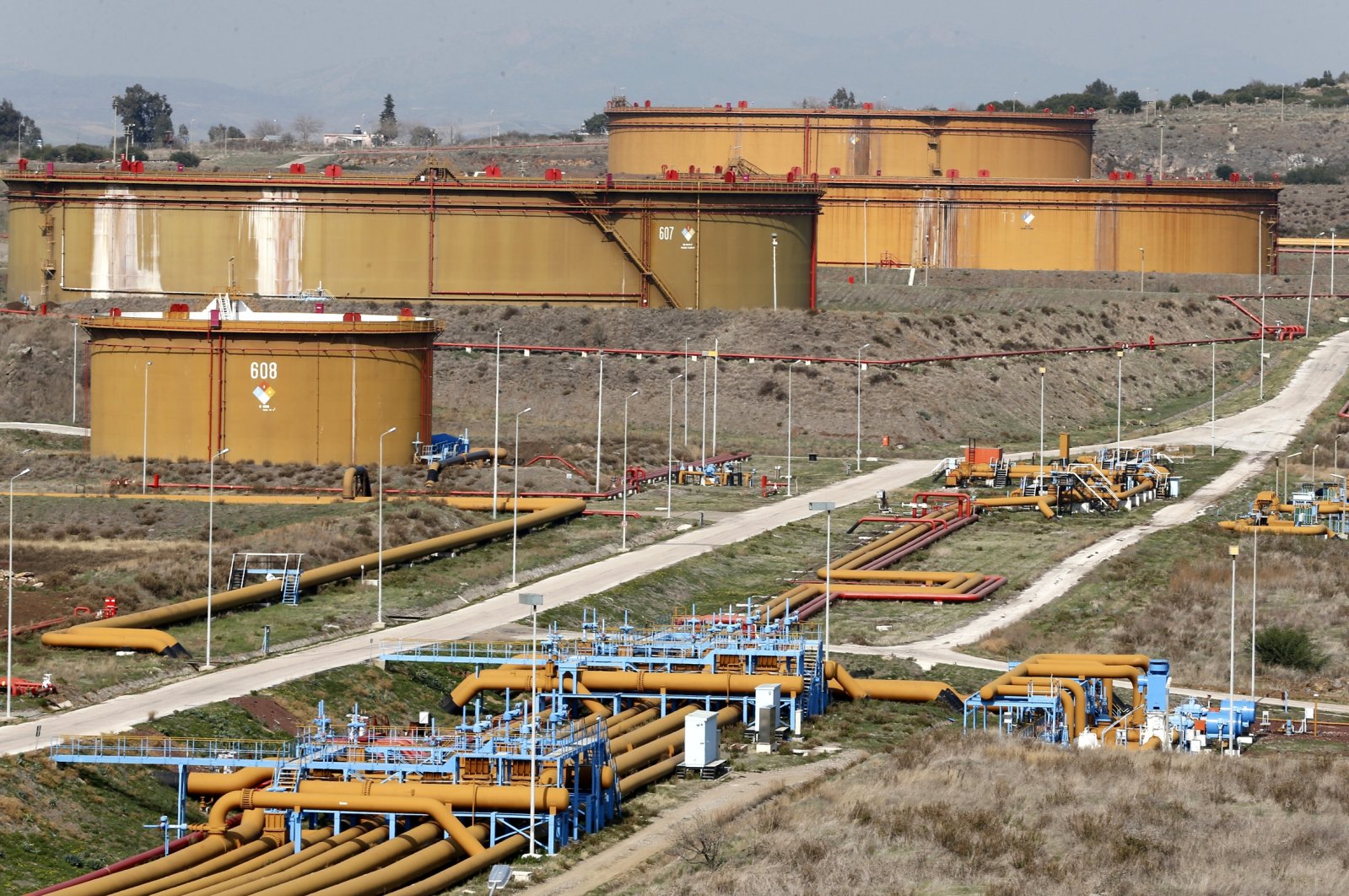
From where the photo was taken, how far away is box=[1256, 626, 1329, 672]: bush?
6247 cm

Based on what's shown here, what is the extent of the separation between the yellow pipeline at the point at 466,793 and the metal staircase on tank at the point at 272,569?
22.4 m

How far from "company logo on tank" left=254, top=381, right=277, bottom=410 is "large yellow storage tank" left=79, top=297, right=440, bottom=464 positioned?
3 centimetres

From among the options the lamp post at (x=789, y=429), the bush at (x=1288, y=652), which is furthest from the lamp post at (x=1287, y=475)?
the bush at (x=1288, y=652)

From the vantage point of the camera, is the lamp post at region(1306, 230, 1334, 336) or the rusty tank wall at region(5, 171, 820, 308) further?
the lamp post at region(1306, 230, 1334, 336)

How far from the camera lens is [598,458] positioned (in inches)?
3406

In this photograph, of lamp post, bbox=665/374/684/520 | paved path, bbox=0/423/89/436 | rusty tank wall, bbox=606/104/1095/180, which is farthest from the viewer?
rusty tank wall, bbox=606/104/1095/180

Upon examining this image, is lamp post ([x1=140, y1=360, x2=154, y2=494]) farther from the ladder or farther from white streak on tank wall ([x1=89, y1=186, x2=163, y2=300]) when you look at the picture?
the ladder

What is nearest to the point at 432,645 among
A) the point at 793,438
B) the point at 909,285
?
the point at 793,438

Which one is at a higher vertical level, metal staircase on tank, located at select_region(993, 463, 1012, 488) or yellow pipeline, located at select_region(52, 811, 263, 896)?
metal staircase on tank, located at select_region(993, 463, 1012, 488)

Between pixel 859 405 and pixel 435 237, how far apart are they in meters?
27.0

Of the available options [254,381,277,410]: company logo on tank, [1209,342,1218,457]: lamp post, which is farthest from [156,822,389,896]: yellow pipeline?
[1209,342,1218,457]: lamp post

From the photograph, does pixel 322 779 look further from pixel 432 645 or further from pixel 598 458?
pixel 598 458

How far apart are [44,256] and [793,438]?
42.7m

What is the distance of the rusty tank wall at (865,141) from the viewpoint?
150 metres
